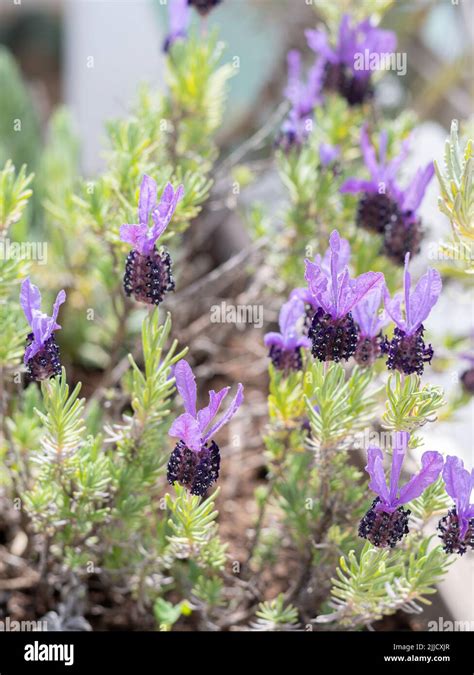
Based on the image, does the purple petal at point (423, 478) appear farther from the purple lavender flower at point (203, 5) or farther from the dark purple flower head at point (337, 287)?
the purple lavender flower at point (203, 5)

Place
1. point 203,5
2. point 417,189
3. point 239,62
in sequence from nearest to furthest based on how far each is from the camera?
point 417,189
point 203,5
point 239,62

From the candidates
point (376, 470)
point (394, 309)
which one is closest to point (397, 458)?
point (376, 470)

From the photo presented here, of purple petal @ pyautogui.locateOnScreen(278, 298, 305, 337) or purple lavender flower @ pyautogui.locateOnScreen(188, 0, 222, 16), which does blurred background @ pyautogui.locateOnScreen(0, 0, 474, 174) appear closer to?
purple lavender flower @ pyautogui.locateOnScreen(188, 0, 222, 16)

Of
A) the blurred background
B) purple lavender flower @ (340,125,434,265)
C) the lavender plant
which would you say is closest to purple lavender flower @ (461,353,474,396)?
A: the lavender plant

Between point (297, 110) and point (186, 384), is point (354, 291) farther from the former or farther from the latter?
point (297, 110)

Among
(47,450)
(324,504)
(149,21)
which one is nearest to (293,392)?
(324,504)
